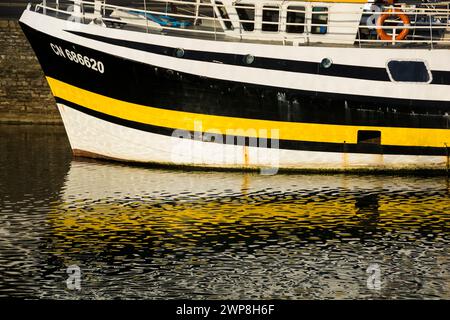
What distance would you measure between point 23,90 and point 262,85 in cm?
1258

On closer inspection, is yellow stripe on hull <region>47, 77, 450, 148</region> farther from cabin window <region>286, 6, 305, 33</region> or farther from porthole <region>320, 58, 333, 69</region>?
cabin window <region>286, 6, 305, 33</region>

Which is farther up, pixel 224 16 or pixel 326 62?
pixel 224 16

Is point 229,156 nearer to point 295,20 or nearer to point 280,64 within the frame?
point 280,64

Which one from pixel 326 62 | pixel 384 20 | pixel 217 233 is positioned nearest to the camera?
pixel 217 233

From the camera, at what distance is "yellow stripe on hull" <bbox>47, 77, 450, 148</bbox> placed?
35.9 m

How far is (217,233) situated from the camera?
98.6ft

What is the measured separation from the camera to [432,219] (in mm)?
31438

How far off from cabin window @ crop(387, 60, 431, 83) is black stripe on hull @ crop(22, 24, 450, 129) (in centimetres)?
62

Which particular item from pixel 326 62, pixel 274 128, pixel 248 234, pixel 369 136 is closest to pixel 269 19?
pixel 326 62

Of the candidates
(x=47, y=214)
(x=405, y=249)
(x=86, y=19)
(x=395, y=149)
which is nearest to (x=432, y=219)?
(x=405, y=249)

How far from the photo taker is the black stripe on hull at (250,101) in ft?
117

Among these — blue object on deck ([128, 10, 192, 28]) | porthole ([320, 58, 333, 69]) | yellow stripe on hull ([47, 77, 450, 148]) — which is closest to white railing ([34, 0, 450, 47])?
blue object on deck ([128, 10, 192, 28])

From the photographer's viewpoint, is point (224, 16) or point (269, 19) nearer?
point (269, 19)

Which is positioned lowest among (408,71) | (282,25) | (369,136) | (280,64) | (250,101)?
(369,136)
